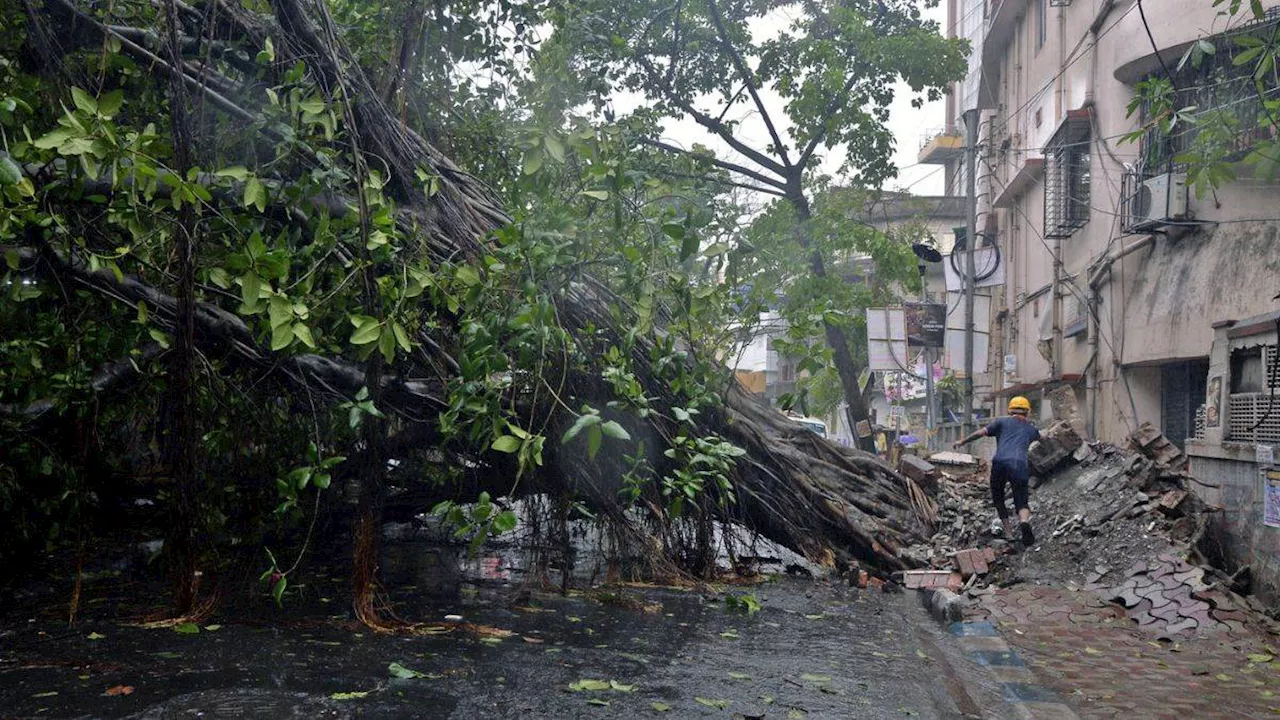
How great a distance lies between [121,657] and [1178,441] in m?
15.8

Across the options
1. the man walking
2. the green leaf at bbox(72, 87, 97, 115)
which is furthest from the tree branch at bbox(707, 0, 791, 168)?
the green leaf at bbox(72, 87, 97, 115)

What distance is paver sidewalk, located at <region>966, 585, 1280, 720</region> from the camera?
680cm

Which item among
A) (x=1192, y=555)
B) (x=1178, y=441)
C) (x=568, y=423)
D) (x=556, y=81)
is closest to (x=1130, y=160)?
(x=1178, y=441)

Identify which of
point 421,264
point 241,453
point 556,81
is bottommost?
point 241,453

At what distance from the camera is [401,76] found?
26.3ft

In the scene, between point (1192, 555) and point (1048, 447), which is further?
point (1048, 447)

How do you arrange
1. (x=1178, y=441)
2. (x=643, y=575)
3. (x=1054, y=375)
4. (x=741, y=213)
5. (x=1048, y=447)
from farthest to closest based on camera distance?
(x=1054, y=375), (x=741, y=213), (x=1178, y=441), (x=1048, y=447), (x=643, y=575)

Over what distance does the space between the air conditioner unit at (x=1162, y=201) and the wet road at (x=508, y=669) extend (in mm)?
9520

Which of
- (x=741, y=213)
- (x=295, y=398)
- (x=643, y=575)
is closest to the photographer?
(x=295, y=398)

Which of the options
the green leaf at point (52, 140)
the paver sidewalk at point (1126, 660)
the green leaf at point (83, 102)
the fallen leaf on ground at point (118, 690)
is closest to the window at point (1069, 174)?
the paver sidewalk at point (1126, 660)

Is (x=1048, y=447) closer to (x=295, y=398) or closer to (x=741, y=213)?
(x=741, y=213)

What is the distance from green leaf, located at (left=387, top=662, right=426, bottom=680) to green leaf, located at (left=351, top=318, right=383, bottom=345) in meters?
1.55

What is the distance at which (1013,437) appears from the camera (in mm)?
13336

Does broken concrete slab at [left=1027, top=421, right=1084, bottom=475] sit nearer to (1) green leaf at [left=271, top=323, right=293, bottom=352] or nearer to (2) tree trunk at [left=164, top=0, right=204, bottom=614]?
(2) tree trunk at [left=164, top=0, right=204, bottom=614]
